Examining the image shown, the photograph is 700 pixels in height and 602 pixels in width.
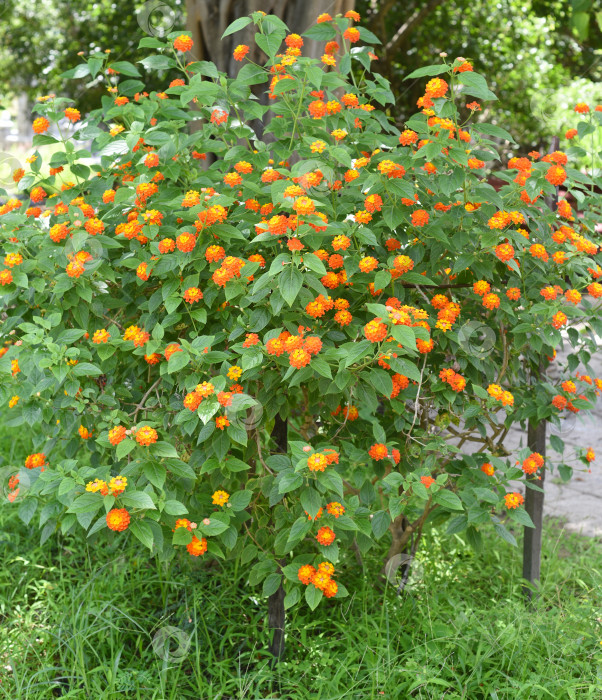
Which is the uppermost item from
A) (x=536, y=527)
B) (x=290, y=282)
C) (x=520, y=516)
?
(x=290, y=282)

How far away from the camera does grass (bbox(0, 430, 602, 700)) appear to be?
6.20 ft

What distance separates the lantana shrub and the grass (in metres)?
0.31

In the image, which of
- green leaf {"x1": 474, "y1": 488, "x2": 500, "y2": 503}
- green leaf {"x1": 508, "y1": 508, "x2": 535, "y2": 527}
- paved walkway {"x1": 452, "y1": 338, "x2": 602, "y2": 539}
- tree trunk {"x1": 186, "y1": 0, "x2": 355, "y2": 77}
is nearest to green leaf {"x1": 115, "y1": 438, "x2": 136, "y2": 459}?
green leaf {"x1": 474, "y1": 488, "x2": 500, "y2": 503}

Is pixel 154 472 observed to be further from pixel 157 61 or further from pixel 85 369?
pixel 157 61

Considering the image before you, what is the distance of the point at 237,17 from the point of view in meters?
2.73

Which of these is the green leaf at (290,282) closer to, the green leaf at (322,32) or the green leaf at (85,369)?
the green leaf at (85,369)

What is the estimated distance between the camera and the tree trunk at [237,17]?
272cm

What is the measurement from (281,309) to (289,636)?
3.47ft

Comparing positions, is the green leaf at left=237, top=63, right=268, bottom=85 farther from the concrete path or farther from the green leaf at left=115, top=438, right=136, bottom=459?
the concrete path

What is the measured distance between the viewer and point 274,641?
200 centimetres

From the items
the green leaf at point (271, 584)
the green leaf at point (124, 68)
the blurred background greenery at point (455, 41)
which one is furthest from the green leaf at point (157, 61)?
the blurred background greenery at point (455, 41)

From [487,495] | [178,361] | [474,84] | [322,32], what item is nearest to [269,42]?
[322,32]

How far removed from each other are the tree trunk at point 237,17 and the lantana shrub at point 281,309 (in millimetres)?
751

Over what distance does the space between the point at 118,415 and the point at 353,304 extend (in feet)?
2.25
